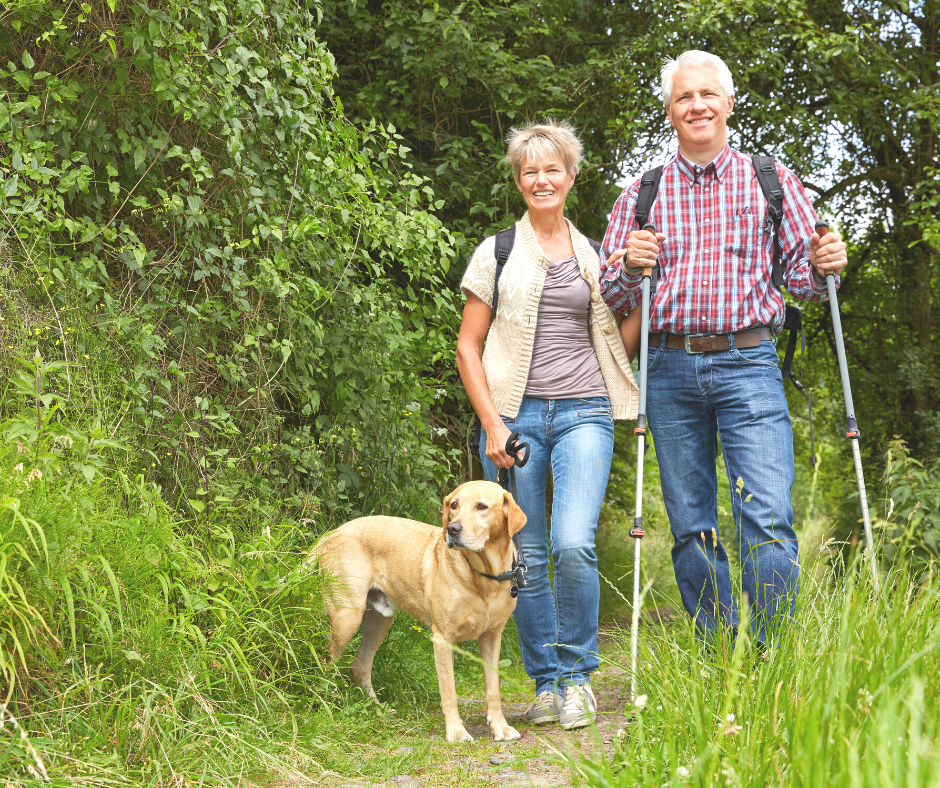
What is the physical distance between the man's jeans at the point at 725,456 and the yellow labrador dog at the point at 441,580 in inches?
28.7

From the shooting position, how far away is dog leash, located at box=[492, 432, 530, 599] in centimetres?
399

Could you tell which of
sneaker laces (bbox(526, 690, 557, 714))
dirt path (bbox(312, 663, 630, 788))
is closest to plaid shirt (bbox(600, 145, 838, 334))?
dirt path (bbox(312, 663, 630, 788))

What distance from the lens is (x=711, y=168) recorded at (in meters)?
3.88

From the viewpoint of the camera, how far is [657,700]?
2.60m

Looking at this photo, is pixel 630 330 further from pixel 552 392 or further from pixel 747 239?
pixel 747 239

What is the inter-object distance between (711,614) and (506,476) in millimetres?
1056

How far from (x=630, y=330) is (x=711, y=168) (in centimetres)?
77

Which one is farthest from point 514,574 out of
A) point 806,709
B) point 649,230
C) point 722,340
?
point 806,709

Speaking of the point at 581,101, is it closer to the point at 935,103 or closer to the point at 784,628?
the point at 935,103

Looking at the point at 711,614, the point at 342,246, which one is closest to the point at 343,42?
the point at 342,246

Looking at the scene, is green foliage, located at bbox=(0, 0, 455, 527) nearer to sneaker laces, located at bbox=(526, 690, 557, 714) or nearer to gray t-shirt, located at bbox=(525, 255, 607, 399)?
gray t-shirt, located at bbox=(525, 255, 607, 399)

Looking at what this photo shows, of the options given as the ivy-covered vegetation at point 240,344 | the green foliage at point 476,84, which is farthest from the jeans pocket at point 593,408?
the green foliage at point 476,84

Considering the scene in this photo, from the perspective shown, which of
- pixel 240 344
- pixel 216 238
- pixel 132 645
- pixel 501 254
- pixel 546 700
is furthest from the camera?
pixel 216 238

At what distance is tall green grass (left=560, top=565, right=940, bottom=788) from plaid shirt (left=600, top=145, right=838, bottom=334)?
1262 mm
